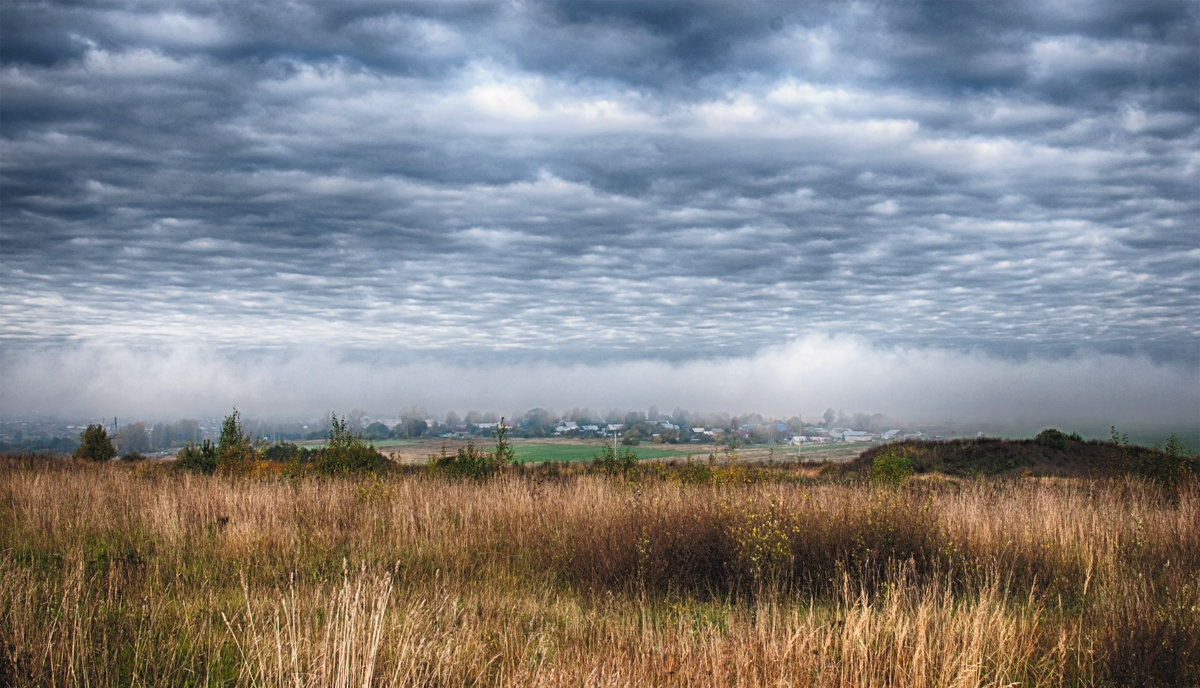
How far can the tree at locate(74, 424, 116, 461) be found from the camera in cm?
3557

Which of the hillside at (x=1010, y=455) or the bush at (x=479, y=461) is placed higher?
the bush at (x=479, y=461)

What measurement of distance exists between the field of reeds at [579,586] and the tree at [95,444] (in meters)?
19.2

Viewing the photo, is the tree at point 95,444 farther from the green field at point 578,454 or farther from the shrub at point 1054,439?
the shrub at point 1054,439

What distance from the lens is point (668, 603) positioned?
9.59 m

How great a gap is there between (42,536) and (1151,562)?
54.8 feet

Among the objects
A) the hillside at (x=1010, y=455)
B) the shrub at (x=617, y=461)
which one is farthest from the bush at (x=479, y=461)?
the hillside at (x=1010, y=455)

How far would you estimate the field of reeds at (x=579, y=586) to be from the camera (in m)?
5.88

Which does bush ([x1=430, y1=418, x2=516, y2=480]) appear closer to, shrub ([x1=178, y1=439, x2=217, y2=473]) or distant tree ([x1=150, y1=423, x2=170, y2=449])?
shrub ([x1=178, y1=439, x2=217, y2=473])

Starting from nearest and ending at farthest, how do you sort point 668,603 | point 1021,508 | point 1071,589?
1. point 668,603
2. point 1071,589
3. point 1021,508

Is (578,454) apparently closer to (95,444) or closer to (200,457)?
(95,444)

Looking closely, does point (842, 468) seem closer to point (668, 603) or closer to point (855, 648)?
point (668, 603)

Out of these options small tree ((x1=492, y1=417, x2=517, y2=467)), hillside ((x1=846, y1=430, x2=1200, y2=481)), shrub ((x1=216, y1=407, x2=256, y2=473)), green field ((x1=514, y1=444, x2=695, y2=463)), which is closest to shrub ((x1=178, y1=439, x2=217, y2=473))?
shrub ((x1=216, y1=407, x2=256, y2=473))

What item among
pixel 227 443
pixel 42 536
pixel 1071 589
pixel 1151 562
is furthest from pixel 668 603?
pixel 227 443

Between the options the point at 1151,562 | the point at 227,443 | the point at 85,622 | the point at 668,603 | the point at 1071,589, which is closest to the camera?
the point at 85,622
